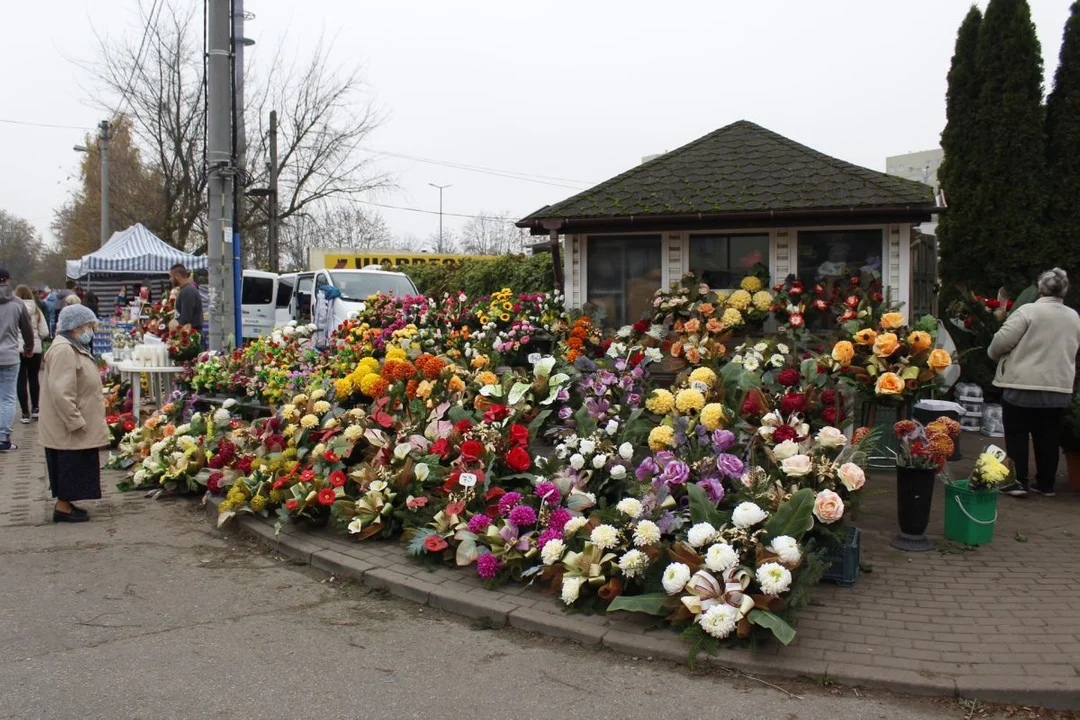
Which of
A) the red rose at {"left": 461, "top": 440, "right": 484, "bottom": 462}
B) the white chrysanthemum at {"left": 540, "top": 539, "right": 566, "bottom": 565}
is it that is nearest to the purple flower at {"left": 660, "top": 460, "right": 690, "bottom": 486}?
the white chrysanthemum at {"left": 540, "top": 539, "right": 566, "bottom": 565}

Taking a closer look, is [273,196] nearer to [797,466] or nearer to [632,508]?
[632,508]

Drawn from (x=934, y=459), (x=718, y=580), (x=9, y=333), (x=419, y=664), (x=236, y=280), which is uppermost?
(x=236, y=280)

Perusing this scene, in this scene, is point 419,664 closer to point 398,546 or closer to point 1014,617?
point 398,546

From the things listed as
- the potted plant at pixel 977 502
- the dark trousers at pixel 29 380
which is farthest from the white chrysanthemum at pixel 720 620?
the dark trousers at pixel 29 380

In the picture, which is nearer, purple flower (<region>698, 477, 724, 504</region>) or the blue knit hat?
purple flower (<region>698, 477, 724, 504</region>)

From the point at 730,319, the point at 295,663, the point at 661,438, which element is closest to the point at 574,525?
the point at 661,438

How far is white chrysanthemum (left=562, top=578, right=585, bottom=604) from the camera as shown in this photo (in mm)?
4875

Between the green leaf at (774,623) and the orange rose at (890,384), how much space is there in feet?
6.95

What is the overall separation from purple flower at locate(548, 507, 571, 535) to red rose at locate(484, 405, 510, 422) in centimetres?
132

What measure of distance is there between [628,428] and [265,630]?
8.62 feet

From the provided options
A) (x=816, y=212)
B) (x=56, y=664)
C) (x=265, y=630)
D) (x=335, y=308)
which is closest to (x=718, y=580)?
(x=265, y=630)

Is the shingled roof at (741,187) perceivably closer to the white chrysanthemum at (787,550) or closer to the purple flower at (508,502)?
the purple flower at (508,502)

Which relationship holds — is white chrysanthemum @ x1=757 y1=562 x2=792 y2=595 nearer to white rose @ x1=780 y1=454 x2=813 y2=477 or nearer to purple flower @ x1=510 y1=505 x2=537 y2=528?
white rose @ x1=780 y1=454 x2=813 y2=477

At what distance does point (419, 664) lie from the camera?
14.3 ft
